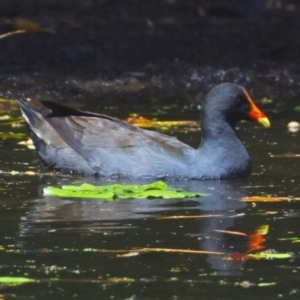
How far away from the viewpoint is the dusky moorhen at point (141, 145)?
35.0 ft

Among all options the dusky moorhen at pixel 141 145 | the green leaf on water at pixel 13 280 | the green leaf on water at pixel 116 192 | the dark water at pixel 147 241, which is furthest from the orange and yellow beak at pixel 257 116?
the green leaf on water at pixel 13 280

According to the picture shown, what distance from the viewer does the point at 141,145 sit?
1079 cm

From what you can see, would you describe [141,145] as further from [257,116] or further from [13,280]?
[13,280]

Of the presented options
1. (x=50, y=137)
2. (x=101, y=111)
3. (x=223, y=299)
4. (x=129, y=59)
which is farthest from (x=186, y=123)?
(x=223, y=299)

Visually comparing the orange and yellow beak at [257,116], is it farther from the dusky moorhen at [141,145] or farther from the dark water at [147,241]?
the dark water at [147,241]

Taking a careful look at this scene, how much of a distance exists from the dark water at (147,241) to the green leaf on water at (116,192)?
9cm

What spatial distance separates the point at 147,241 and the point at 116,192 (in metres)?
1.77

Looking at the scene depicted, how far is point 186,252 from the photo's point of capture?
752 cm

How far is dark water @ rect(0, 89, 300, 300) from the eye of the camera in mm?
6637

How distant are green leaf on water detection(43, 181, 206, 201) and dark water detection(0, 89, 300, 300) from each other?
0.09 meters

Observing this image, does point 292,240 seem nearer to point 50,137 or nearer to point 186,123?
point 50,137

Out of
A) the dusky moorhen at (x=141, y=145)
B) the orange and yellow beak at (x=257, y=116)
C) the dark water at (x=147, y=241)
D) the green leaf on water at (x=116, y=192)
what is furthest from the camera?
the orange and yellow beak at (x=257, y=116)

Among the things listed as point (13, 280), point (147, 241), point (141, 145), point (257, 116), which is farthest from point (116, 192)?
point (13, 280)

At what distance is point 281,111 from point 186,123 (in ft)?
4.92
